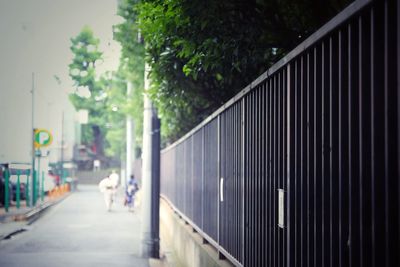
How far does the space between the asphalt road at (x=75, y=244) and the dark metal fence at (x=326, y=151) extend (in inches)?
234


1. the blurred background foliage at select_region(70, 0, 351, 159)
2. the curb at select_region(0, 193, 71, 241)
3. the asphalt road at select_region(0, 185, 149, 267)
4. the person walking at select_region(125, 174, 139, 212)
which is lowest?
the asphalt road at select_region(0, 185, 149, 267)

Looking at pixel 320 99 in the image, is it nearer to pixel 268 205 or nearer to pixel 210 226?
pixel 268 205

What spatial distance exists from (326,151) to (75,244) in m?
12.6

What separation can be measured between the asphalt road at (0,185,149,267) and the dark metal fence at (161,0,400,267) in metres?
5.95

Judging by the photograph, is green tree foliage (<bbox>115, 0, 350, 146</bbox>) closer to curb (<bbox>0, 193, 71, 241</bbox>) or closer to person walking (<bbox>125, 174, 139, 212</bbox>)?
curb (<bbox>0, 193, 71, 241</bbox>)

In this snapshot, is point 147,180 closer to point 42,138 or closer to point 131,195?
point 42,138

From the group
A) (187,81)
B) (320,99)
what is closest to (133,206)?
(187,81)

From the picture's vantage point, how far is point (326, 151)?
159 inches

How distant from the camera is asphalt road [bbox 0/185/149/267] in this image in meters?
12.5

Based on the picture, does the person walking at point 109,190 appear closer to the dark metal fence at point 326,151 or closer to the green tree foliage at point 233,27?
the green tree foliage at point 233,27

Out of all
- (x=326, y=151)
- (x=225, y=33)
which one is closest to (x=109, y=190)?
(x=225, y=33)

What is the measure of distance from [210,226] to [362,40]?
6.31 m

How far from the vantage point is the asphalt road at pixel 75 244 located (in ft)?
41.1

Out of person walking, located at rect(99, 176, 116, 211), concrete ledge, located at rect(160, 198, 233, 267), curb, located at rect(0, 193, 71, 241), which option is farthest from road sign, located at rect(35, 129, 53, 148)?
concrete ledge, located at rect(160, 198, 233, 267)
